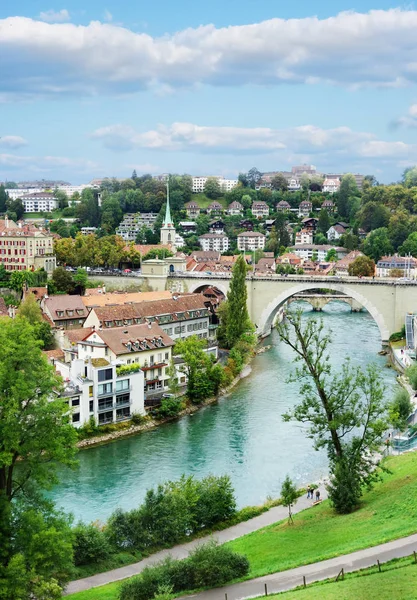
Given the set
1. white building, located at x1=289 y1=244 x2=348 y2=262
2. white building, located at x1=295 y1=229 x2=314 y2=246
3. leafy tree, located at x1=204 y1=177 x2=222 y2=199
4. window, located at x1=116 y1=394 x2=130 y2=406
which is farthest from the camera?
leafy tree, located at x1=204 y1=177 x2=222 y2=199

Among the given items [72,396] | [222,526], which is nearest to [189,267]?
[72,396]

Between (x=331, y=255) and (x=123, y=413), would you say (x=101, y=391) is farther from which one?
(x=331, y=255)

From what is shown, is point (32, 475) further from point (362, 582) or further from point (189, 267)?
point (189, 267)

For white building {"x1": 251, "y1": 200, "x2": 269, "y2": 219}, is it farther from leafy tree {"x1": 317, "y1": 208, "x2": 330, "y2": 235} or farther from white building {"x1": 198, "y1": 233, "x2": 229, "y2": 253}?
white building {"x1": 198, "y1": 233, "x2": 229, "y2": 253}

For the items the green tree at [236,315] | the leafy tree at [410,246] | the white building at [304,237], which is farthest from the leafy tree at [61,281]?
the white building at [304,237]

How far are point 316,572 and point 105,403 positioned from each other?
13.3 metres

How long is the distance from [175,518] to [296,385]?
52.7 ft

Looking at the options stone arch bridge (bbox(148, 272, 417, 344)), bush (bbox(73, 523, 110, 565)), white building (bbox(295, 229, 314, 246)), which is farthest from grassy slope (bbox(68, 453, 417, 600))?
white building (bbox(295, 229, 314, 246))

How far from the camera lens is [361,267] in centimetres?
5884

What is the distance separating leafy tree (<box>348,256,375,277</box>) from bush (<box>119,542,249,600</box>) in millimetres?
47842

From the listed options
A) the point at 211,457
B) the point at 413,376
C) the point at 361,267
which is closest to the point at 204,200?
the point at 361,267

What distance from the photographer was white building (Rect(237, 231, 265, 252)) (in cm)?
7819

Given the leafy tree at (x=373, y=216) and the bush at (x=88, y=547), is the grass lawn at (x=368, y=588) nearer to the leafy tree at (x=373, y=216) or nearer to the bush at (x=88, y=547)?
the bush at (x=88, y=547)

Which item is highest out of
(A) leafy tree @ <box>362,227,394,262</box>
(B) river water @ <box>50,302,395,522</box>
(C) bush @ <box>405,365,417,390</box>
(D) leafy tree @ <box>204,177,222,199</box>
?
(D) leafy tree @ <box>204,177,222,199</box>
